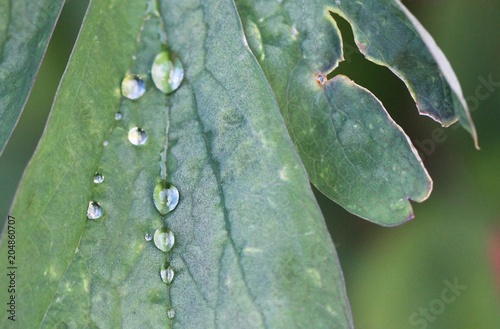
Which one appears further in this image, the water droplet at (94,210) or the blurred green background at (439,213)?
the blurred green background at (439,213)

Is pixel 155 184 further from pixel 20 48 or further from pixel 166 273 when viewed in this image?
pixel 20 48

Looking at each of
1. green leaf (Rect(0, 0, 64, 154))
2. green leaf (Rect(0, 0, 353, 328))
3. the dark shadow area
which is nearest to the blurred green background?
the dark shadow area

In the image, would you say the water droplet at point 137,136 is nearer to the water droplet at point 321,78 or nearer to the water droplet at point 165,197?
the water droplet at point 165,197

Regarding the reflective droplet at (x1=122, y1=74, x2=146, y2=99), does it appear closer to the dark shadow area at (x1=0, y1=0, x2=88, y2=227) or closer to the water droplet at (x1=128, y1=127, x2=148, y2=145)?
the water droplet at (x1=128, y1=127, x2=148, y2=145)

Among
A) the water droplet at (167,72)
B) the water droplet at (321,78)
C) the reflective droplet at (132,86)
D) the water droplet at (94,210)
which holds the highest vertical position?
the water droplet at (321,78)

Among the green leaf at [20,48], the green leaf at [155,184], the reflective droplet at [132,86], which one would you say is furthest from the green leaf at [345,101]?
the green leaf at [20,48]

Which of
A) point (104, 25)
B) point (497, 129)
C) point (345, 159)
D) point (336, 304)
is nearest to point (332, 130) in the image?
point (345, 159)
